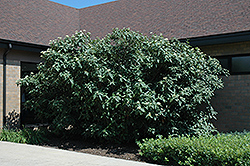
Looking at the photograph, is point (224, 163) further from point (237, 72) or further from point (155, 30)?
point (155, 30)

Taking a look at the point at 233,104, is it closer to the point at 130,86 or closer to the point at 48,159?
the point at 130,86

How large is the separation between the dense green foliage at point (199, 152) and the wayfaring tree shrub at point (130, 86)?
44.0 inches

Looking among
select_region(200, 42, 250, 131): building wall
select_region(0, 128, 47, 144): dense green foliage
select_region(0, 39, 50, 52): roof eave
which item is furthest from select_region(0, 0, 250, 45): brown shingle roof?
select_region(0, 128, 47, 144): dense green foliage

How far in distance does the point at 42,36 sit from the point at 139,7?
5.61m

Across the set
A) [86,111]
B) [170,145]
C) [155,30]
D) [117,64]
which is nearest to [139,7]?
[155,30]

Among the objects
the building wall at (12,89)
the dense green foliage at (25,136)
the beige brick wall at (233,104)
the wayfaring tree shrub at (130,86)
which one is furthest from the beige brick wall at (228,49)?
the building wall at (12,89)

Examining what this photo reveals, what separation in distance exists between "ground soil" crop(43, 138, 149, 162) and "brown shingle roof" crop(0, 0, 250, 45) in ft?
15.0

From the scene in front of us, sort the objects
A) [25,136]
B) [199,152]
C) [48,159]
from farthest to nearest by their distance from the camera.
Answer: [25,136], [48,159], [199,152]

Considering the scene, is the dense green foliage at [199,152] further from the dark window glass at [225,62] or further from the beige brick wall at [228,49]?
the beige brick wall at [228,49]

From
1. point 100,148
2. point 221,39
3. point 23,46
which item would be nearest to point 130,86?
point 100,148

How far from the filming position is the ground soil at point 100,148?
715 cm

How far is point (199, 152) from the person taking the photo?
226 inches

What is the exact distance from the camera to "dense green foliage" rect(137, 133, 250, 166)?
5301 mm

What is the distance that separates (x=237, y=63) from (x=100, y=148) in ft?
17.9
